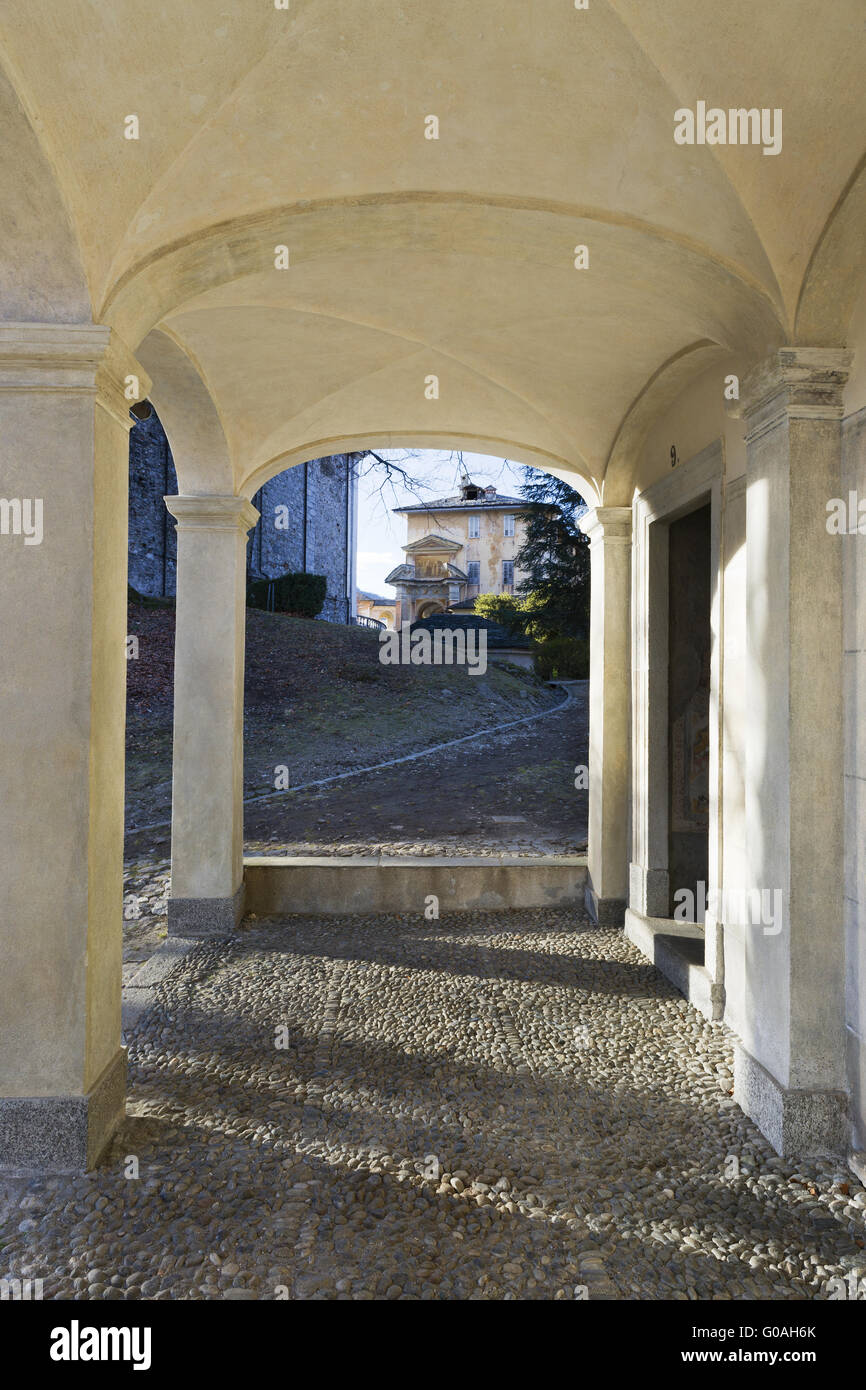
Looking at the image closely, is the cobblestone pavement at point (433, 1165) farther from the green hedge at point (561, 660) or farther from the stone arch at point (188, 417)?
the green hedge at point (561, 660)

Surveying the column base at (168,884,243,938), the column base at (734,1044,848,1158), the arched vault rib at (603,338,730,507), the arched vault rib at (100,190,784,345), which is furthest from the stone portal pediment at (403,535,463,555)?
the column base at (734,1044,848,1158)

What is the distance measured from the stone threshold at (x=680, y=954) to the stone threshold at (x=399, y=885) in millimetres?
943

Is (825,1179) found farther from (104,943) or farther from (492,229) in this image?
(492,229)

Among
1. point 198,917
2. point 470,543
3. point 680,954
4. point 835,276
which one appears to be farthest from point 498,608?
point 835,276

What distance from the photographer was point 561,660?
2244 cm

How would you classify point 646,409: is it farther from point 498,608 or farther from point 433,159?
point 498,608

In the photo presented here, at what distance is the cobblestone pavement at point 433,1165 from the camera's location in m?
2.67

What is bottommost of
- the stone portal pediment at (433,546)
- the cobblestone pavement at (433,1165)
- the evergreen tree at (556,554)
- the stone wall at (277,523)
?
the cobblestone pavement at (433,1165)

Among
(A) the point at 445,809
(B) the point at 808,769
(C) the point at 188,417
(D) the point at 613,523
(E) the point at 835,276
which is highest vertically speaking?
(C) the point at 188,417

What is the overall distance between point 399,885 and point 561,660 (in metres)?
16.2

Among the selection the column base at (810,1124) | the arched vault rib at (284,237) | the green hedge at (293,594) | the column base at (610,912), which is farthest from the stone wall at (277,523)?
the column base at (810,1124)

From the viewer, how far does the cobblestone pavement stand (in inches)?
105

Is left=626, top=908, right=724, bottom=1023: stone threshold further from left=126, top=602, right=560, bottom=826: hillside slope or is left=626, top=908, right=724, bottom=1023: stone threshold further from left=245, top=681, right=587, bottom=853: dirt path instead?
left=126, top=602, right=560, bottom=826: hillside slope
